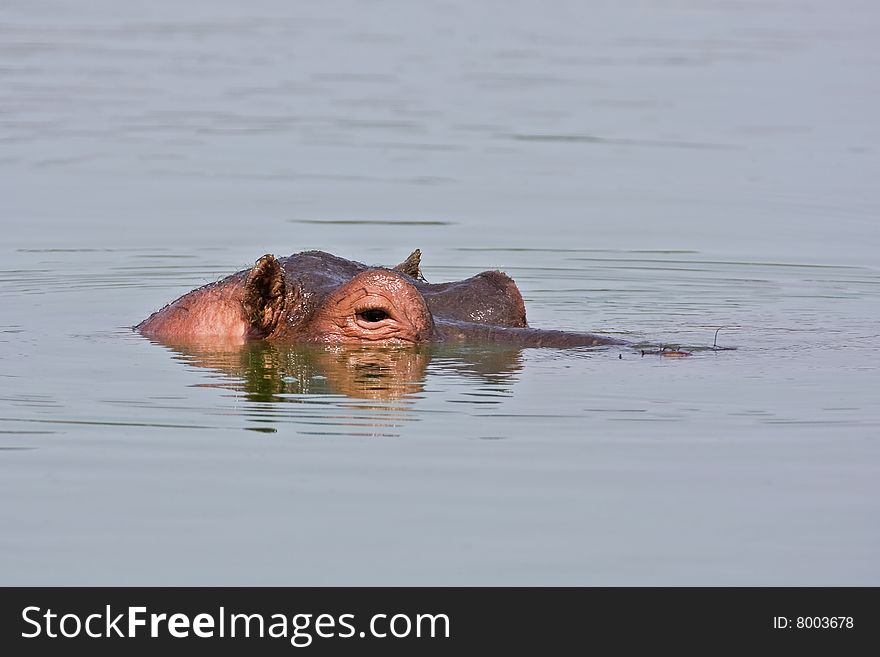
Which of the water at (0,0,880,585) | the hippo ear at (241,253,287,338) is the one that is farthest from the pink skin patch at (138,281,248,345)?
the water at (0,0,880,585)

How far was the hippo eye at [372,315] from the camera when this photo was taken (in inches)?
466

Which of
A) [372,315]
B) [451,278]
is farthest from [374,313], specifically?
[451,278]

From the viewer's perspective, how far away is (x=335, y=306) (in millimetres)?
11852

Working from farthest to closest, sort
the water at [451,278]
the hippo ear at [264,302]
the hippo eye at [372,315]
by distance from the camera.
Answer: the hippo eye at [372,315]
the hippo ear at [264,302]
the water at [451,278]

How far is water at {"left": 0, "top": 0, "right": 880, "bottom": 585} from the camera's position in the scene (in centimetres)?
813

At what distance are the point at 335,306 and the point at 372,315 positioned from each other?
0.81 ft

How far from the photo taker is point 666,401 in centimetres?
1060

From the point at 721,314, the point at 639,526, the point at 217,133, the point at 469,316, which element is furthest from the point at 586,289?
the point at 217,133

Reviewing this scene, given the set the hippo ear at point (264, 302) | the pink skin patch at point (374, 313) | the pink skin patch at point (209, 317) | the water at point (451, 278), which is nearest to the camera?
the water at point (451, 278)

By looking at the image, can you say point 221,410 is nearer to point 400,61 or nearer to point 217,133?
point 217,133

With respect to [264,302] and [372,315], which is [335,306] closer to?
[372,315]

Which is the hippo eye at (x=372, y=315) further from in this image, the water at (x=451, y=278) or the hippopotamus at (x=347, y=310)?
the water at (x=451, y=278)

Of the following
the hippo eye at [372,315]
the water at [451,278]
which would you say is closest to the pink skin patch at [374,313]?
the hippo eye at [372,315]

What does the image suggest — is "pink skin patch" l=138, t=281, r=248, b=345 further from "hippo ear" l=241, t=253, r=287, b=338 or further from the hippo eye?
the hippo eye
